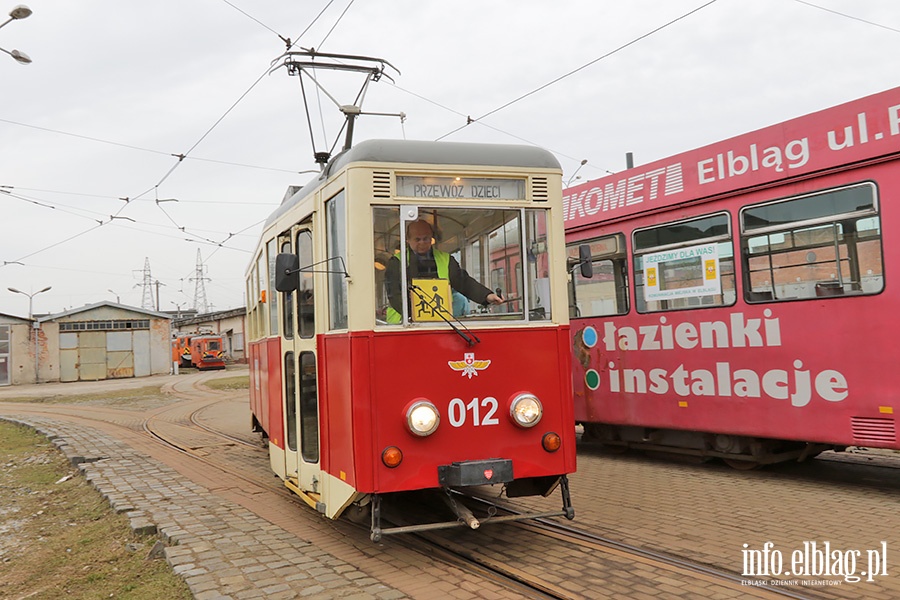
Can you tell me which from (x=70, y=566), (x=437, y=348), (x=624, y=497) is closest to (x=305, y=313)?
(x=437, y=348)

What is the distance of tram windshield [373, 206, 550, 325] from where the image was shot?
209 inches

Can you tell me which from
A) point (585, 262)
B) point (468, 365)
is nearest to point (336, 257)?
point (468, 365)

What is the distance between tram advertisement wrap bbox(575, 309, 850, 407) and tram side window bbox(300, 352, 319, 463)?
14.6 ft

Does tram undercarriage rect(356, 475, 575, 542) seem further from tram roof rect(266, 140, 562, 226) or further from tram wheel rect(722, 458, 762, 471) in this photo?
tram wheel rect(722, 458, 762, 471)

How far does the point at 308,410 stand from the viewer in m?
6.28

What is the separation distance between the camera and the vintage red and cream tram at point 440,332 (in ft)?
16.9

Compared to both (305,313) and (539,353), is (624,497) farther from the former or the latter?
A: (305,313)

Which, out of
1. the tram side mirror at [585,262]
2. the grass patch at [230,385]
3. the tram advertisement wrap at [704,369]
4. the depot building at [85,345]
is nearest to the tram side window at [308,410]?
the tram side mirror at [585,262]

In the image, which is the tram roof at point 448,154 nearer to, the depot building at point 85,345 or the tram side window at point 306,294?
the tram side window at point 306,294

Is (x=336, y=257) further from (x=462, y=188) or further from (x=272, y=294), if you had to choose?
(x=272, y=294)

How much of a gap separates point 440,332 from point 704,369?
13.8 ft

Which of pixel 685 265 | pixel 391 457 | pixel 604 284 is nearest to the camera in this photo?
pixel 391 457

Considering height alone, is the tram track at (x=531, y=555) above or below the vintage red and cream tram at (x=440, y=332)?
below

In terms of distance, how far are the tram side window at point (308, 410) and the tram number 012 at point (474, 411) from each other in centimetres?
133
